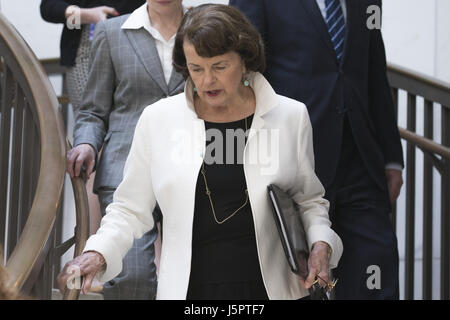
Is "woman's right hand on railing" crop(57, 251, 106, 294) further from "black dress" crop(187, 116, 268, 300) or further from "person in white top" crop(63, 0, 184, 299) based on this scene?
"person in white top" crop(63, 0, 184, 299)

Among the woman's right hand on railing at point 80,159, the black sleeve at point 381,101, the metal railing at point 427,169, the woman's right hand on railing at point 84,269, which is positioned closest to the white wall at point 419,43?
the metal railing at point 427,169

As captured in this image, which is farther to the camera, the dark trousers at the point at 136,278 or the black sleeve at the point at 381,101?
the black sleeve at the point at 381,101

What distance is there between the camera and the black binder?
2.10 m

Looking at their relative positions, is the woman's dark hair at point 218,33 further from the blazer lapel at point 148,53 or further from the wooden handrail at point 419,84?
the wooden handrail at point 419,84

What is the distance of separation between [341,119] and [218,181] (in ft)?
2.58

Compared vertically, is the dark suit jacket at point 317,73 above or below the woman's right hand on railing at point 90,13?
below

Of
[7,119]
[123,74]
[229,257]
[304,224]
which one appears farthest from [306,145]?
[7,119]

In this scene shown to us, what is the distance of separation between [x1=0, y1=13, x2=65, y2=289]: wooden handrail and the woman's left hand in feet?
3.04

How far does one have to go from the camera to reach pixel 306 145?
241 centimetres

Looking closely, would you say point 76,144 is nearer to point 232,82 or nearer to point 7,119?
point 7,119

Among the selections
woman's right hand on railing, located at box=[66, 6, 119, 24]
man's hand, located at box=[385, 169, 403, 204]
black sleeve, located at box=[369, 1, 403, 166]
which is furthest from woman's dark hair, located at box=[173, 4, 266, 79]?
woman's right hand on railing, located at box=[66, 6, 119, 24]

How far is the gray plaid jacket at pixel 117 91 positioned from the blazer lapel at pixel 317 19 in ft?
1.75

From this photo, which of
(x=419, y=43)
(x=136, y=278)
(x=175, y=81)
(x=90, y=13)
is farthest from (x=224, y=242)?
(x=419, y=43)

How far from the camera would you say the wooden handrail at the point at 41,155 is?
8.53 ft
